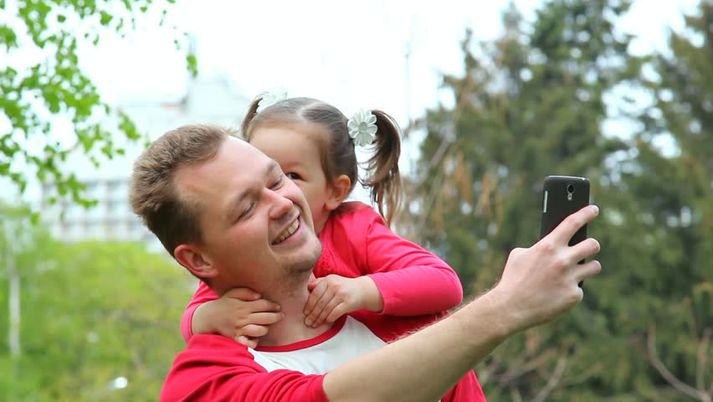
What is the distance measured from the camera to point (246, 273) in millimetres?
2375

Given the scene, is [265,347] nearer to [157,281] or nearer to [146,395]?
[146,395]

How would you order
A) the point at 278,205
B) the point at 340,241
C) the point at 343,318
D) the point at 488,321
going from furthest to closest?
the point at 340,241 → the point at 343,318 → the point at 278,205 → the point at 488,321

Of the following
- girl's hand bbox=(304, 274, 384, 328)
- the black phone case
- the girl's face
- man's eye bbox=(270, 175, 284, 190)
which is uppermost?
Answer: the black phone case

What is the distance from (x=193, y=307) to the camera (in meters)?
2.62

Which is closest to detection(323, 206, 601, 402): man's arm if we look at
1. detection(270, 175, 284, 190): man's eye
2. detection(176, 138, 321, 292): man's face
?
detection(176, 138, 321, 292): man's face

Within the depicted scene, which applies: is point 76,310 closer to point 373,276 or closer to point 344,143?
point 344,143

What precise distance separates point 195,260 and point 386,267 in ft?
1.63

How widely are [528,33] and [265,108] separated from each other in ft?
73.3

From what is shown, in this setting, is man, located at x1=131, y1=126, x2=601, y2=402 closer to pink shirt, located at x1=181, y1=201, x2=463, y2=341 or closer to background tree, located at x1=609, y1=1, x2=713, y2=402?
pink shirt, located at x1=181, y1=201, x2=463, y2=341

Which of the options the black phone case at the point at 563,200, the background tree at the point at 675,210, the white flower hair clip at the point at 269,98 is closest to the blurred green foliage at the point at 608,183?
the background tree at the point at 675,210

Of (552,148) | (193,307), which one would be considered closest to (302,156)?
(193,307)

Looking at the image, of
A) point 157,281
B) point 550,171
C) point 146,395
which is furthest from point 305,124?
point 157,281

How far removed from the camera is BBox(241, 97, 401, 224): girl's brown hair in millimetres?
2898

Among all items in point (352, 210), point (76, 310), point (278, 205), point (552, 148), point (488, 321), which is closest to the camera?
point (488, 321)
